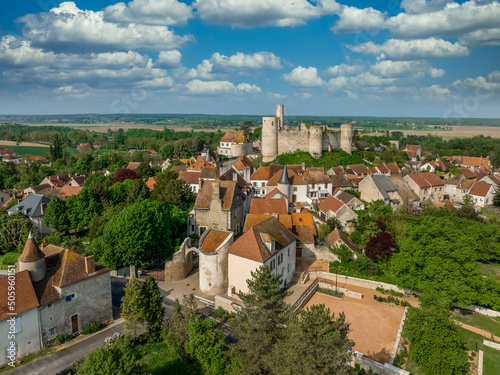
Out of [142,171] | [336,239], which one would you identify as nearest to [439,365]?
[336,239]

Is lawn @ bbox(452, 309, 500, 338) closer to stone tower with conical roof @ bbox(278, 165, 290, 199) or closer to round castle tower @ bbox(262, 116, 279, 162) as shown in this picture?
stone tower with conical roof @ bbox(278, 165, 290, 199)

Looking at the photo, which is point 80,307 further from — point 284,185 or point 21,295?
point 284,185

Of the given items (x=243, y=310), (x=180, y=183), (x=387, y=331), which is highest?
(x=180, y=183)

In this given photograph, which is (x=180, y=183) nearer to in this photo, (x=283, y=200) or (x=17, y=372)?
(x=283, y=200)

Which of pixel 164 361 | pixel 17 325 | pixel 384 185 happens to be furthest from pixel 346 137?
pixel 17 325

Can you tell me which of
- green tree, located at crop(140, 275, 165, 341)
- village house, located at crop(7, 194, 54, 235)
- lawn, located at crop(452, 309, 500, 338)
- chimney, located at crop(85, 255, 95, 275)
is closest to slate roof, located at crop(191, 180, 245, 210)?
chimney, located at crop(85, 255, 95, 275)

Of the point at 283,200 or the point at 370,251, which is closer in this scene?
the point at 370,251

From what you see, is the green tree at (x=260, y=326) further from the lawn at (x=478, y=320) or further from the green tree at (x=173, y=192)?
the green tree at (x=173, y=192)
